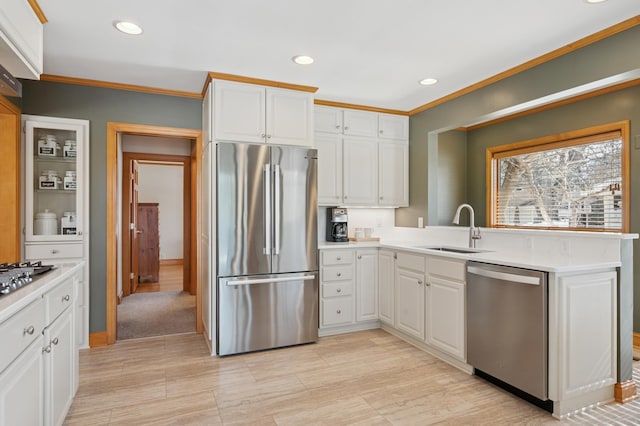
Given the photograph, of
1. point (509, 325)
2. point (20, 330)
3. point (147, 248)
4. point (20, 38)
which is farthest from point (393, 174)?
point (147, 248)

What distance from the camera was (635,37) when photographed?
2.33 metres

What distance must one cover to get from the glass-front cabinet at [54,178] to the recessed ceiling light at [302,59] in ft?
6.76

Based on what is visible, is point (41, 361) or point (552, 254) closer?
point (41, 361)

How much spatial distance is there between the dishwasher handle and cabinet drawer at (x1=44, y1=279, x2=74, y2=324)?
263cm

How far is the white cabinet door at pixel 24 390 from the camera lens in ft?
4.33

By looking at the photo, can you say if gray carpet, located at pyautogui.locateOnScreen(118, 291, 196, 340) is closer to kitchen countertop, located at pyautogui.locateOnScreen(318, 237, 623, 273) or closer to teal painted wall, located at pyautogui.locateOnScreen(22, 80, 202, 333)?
teal painted wall, located at pyautogui.locateOnScreen(22, 80, 202, 333)

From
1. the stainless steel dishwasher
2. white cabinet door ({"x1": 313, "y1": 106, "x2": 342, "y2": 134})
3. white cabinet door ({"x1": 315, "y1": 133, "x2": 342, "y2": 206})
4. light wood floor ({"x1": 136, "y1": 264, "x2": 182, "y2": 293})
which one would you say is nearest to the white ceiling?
white cabinet door ({"x1": 313, "y1": 106, "x2": 342, "y2": 134})

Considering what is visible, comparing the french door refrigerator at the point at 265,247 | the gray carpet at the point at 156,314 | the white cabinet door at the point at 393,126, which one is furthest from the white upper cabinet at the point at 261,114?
the gray carpet at the point at 156,314

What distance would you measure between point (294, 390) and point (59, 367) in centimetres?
144

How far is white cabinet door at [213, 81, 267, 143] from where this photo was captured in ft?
10.7

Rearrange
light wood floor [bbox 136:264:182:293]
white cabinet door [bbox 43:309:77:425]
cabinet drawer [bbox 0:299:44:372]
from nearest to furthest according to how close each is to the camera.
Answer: cabinet drawer [bbox 0:299:44:372] < white cabinet door [bbox 43:309:77:425] < light wood floor [bbox 136:264:182:293]

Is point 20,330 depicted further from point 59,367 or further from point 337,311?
point 337,311

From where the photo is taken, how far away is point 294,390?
260 cm

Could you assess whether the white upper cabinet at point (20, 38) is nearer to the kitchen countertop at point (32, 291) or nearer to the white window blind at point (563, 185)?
the kitchen countertop at point (32, 291)
